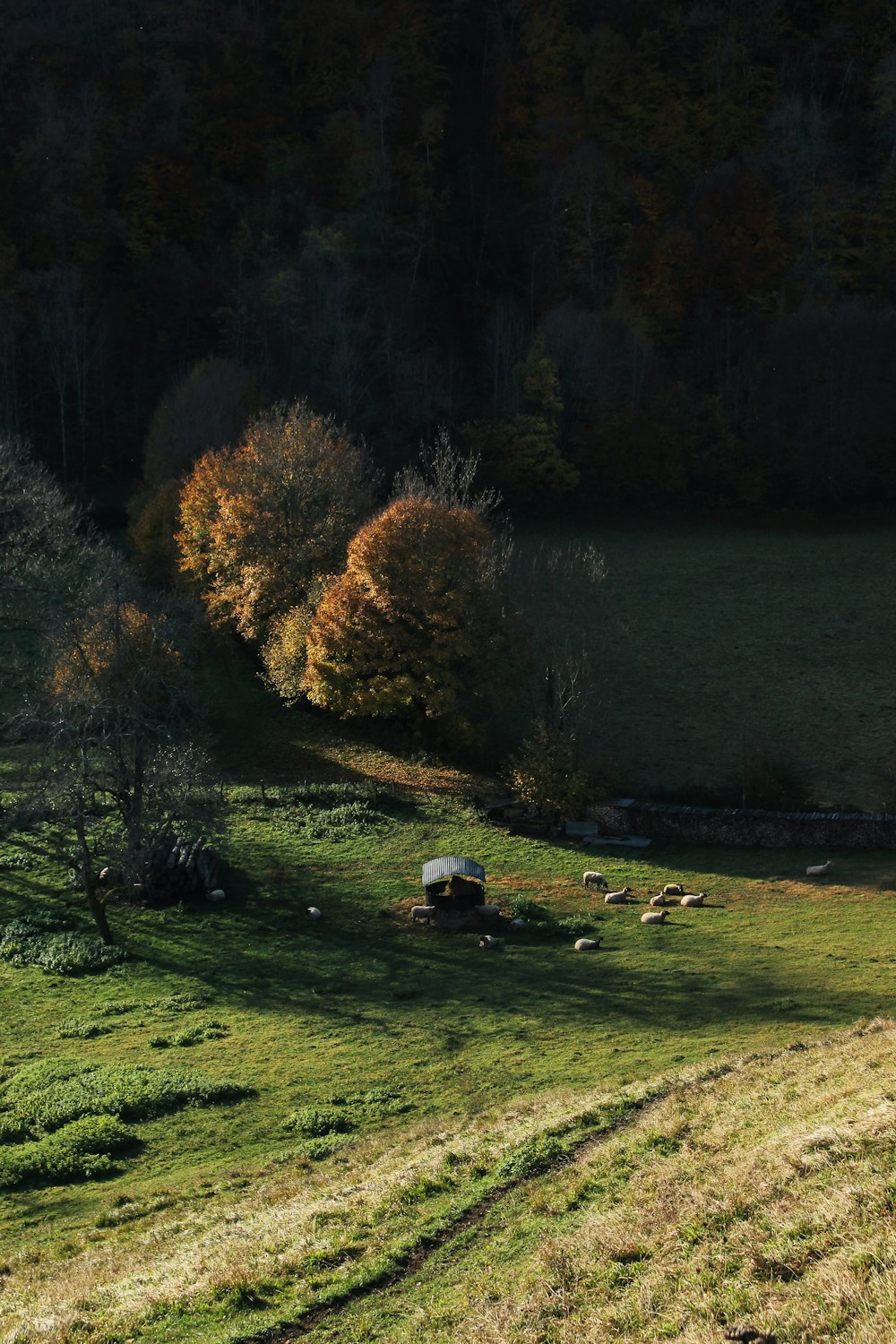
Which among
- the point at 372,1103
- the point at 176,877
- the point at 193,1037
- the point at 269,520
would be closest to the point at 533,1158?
the point at 372,1103

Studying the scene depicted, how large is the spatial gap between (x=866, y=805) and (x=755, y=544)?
41.4 metres

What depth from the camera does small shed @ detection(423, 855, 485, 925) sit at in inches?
1353

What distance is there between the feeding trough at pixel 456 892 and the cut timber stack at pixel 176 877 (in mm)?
6357

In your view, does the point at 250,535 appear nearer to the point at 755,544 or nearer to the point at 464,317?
the point at 755,544

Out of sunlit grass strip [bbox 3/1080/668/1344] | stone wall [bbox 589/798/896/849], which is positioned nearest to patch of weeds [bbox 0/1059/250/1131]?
sunlit grass strip [bbox 3/1080/668/1344]

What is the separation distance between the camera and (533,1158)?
18.5m

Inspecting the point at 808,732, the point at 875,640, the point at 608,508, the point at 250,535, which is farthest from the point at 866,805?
the point at 608,508

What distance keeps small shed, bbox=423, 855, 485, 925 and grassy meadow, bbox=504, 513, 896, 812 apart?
1408 centimetres

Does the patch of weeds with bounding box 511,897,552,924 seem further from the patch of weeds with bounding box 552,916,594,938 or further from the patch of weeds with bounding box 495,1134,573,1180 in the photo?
the patch of weeds with bounding box 495,1134,573,1180

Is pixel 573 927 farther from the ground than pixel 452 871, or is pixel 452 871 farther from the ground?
pixel 452 871

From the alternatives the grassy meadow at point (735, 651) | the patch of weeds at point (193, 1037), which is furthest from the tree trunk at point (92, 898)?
the grassy meadow at point (735, 651)

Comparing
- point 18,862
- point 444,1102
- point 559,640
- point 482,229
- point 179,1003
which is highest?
point 482,229

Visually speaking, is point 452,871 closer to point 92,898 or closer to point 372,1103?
point 92,898

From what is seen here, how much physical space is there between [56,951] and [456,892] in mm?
10058
